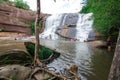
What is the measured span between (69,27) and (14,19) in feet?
35.5

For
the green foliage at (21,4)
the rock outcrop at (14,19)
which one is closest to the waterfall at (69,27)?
the rock outcrop at (14,19)

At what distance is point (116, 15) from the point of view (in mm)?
21109

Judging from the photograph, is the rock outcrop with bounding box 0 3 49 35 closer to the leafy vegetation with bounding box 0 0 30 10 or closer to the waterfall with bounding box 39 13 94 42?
the leafy vegetation with bounding box 0 0 30 10

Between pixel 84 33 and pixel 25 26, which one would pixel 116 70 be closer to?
pixel 84 33

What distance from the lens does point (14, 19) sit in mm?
40562

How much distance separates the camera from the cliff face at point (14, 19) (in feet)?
126

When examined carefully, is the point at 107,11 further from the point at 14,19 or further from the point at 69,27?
the point at 14,19

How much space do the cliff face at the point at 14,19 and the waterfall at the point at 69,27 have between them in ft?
13.5

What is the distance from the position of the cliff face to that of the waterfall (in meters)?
4.11

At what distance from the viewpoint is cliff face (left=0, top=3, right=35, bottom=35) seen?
3847 cm

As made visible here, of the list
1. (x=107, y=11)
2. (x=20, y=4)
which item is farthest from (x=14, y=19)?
(x=107, y=11)

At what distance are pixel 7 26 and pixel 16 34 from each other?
219cm

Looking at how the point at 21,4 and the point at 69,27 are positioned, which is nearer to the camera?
the point at 69,27

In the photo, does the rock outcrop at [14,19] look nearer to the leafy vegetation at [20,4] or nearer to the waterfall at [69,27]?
the leafy vegetation at [20,4]
